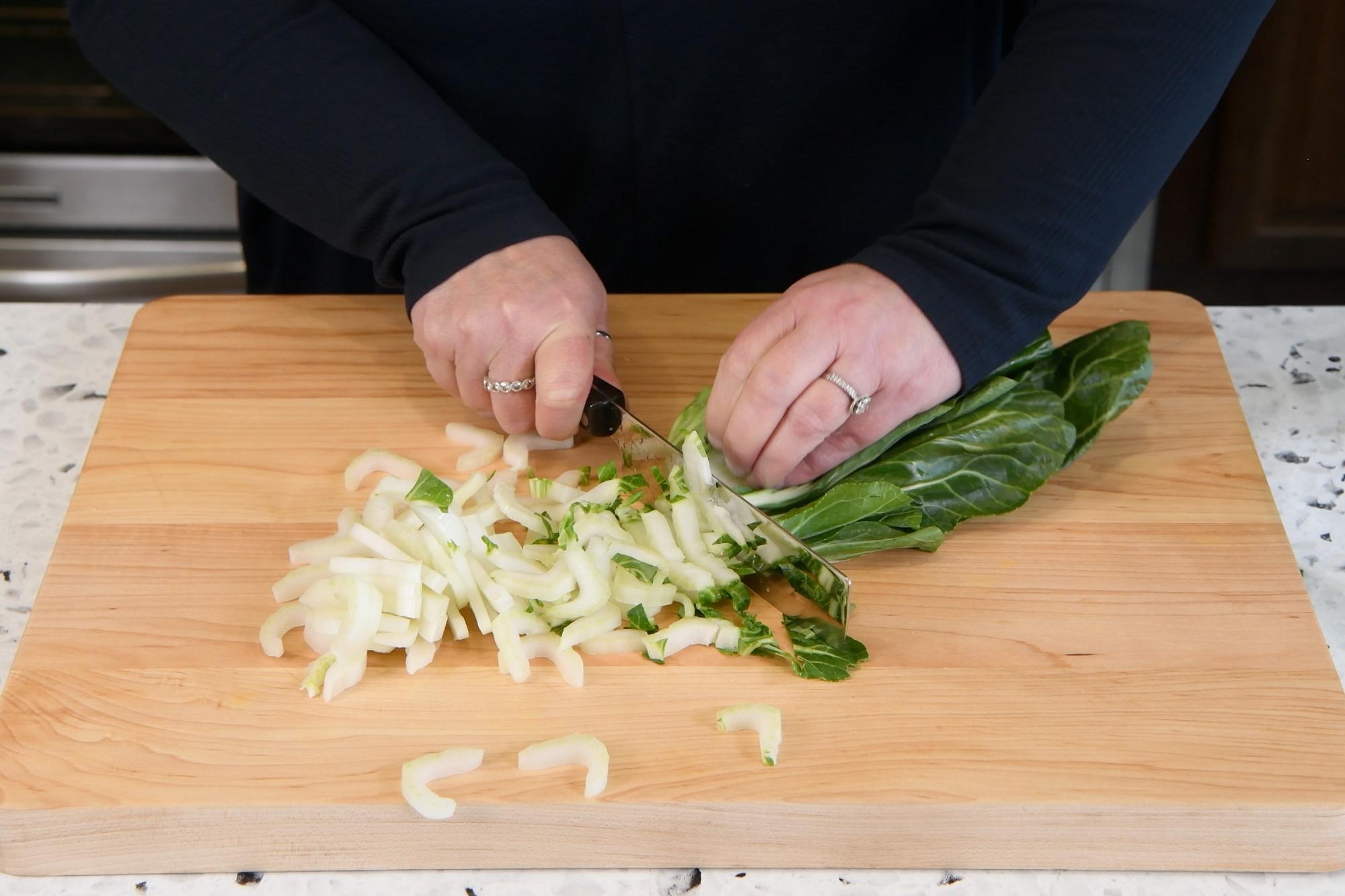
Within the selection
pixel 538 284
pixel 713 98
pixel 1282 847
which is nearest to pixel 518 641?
pixel 538 284

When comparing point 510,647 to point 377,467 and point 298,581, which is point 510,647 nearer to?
point 298,581

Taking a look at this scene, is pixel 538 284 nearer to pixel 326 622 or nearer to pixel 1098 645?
pixel 326 622

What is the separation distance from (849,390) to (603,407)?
0.91 ft

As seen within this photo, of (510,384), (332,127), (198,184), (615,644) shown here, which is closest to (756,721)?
A: (615,644)

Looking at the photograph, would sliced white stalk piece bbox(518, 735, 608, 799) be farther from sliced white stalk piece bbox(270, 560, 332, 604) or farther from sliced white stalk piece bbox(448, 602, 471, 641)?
sliced white stalk piece bbox(270, 560, 332, 604)

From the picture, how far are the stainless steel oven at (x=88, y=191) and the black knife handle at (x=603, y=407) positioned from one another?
4.37ft

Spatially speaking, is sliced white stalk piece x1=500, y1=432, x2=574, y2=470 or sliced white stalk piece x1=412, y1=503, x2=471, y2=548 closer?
sliced white stalk piece x1=412, y1=503, x2=471, y2=548

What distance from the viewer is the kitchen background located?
2355mm

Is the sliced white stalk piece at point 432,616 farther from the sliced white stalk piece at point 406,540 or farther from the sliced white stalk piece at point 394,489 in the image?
the sliced white stalk piece at point 394,489

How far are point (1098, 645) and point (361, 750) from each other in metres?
0.65

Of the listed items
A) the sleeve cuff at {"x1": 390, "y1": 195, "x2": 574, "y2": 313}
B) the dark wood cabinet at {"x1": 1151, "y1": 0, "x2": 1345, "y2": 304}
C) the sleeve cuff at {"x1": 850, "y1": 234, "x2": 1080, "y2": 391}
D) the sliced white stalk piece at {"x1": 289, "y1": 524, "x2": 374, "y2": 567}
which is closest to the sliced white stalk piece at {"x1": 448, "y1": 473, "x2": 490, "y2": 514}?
the sliced white stalk piece at {"x1": 289, "y1": 524, "x2": 374, "y2": 567}

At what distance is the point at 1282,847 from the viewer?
1023 millimetres

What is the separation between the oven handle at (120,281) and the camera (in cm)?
244

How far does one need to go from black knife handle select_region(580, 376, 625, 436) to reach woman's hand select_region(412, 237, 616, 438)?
0.02m
